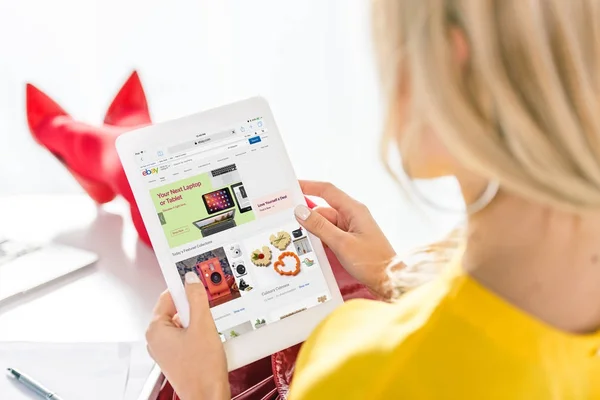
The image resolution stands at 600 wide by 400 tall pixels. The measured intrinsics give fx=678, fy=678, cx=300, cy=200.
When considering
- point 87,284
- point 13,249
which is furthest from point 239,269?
point 13,249

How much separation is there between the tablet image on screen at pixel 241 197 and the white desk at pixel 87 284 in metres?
0.16

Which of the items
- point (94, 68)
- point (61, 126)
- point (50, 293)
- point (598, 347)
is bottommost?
point (598, 347)

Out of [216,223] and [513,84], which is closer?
[513,84]

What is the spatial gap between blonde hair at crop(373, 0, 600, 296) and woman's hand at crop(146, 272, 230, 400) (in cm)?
33

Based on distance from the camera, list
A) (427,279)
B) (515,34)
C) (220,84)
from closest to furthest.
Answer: (515,34) < (427,279) < (220,84)

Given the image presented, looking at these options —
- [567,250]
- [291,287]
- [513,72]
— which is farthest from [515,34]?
[291,287]

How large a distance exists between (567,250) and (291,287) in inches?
12.6

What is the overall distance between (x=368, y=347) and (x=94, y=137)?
0.56 metres

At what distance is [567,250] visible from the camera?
Result: 35 cm

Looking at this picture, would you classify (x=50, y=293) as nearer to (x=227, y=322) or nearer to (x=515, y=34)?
Answer: (x=227, y=322)

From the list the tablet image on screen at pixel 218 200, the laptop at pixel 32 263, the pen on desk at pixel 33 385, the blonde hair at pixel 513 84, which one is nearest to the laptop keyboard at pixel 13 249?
the laptop at pixel 32 263

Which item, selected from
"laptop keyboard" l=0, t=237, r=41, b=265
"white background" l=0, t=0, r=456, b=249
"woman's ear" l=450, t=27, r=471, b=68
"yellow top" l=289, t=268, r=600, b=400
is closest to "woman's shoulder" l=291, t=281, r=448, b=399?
"yellow top" l=289, t=268, r=600, b=400

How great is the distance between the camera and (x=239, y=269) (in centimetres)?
63

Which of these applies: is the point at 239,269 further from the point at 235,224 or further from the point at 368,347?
the point at 368,347
